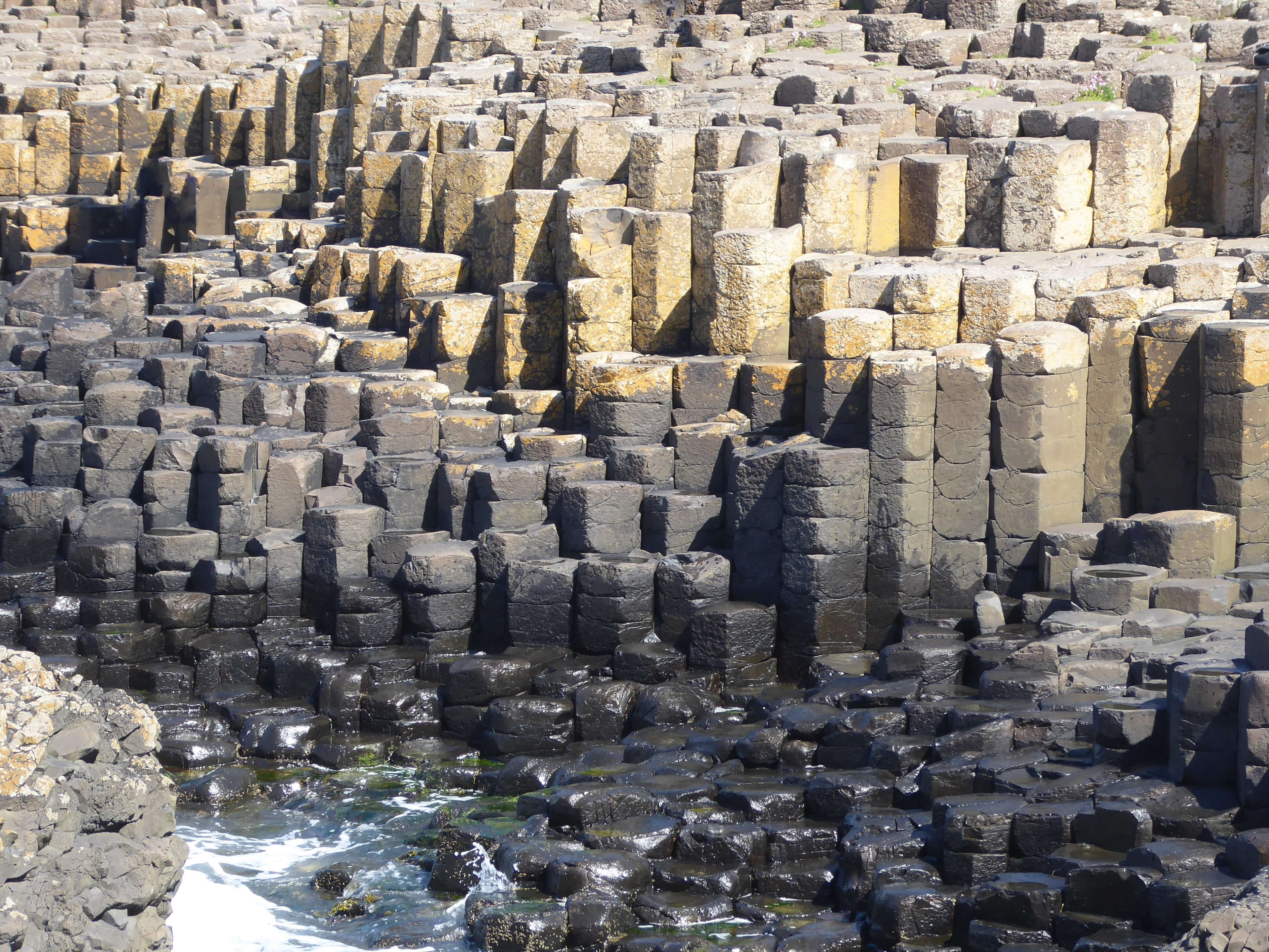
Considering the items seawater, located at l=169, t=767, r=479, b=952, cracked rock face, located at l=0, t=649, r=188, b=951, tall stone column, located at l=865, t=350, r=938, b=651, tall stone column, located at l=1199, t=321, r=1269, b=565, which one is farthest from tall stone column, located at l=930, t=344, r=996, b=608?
cracked rock face, located at l=0, t=649, r=188, b=951

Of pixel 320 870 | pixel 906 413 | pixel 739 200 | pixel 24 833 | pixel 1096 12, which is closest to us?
pixel 24 833

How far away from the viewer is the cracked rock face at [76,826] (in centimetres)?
955

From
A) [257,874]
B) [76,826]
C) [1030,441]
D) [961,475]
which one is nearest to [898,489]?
[961,475]

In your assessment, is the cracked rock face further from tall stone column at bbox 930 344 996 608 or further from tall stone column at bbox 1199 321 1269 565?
tall stone column at bbox 1199 321 1269 565

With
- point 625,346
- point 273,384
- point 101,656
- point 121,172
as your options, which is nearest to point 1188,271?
point 625,346

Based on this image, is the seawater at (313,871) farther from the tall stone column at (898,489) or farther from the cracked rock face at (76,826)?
the tall stone column at (898,489)

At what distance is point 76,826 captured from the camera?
397 inches

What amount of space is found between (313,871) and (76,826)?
4444 millimetres

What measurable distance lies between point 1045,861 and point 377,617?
8520mm

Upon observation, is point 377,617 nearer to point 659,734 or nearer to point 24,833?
point 659,734

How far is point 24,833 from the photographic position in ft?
31.3

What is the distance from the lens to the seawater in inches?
516

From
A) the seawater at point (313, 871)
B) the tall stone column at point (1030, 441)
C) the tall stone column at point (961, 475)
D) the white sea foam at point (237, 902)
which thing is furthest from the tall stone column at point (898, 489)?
the white sea foam at point (237, 902)

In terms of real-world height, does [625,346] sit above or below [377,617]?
above
